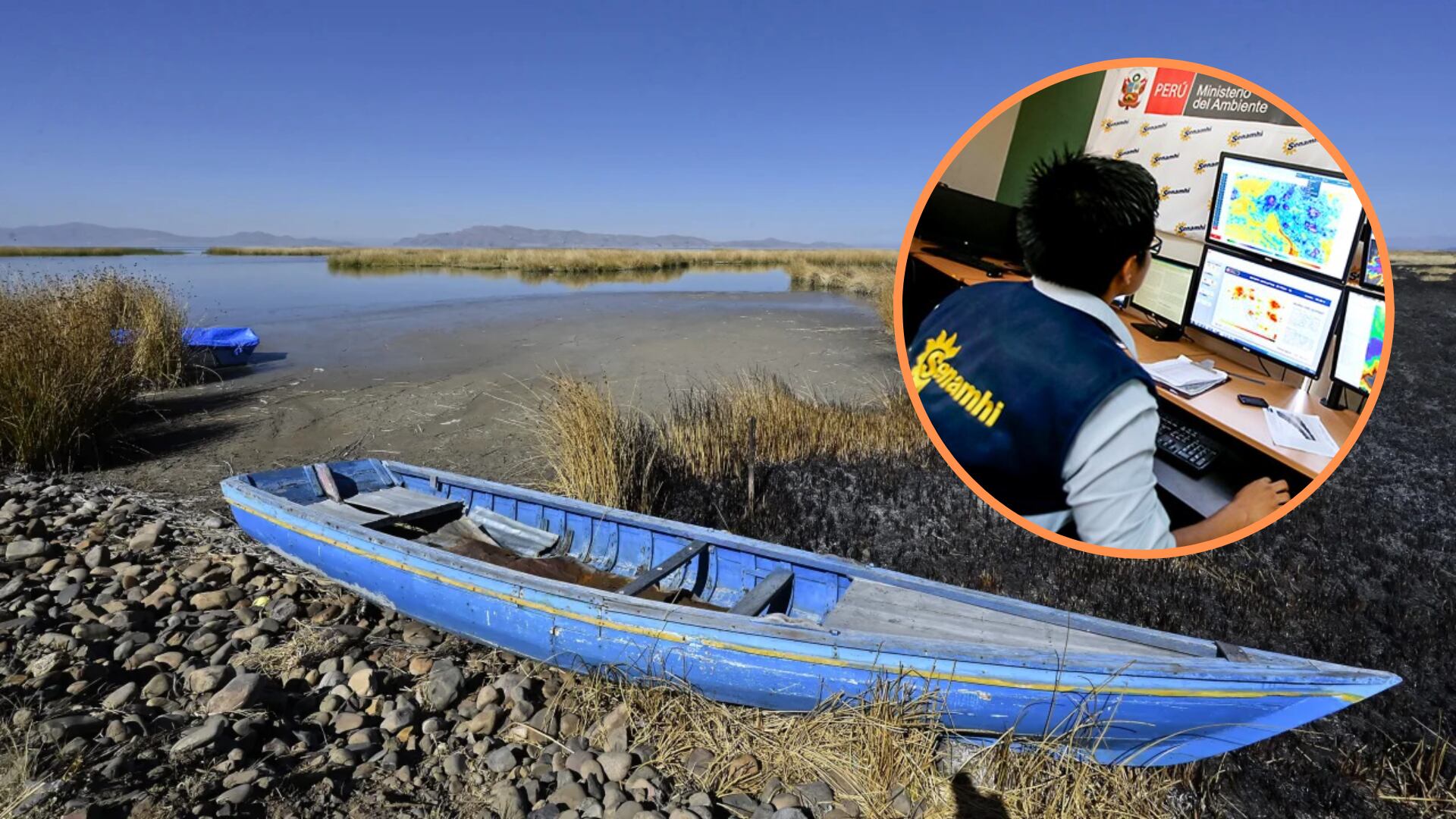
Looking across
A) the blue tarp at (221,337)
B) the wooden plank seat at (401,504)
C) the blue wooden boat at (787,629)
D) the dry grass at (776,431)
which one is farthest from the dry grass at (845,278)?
the blue wooden boat at (787,629)

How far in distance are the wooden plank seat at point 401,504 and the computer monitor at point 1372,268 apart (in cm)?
523

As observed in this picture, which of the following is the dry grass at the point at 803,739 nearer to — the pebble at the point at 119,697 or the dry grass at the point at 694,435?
the pebble at the point at 119,697

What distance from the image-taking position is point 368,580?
4551 mm

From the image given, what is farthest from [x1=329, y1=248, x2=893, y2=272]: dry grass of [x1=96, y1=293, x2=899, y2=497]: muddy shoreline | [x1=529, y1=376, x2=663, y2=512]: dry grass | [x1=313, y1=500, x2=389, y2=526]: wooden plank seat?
[x1=313, y1=500, x2=389, y2=526]: wooden plank seat

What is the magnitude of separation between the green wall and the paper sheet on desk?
57 cm

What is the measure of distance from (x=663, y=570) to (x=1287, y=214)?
141 inches

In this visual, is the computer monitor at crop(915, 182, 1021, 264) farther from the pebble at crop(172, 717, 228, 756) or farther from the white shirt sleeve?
the pebble at crop(172, 717, 228, 756)

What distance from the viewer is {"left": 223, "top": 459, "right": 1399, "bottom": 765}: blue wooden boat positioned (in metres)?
2.97

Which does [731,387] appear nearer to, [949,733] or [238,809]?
[949,733]

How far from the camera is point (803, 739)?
3.49m

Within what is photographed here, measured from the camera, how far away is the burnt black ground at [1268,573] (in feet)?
13.0

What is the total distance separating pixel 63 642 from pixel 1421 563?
10.1m

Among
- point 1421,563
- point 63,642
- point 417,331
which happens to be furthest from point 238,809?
point 417,331

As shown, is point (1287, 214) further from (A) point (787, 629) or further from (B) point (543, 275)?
(B) point (543, 275)
